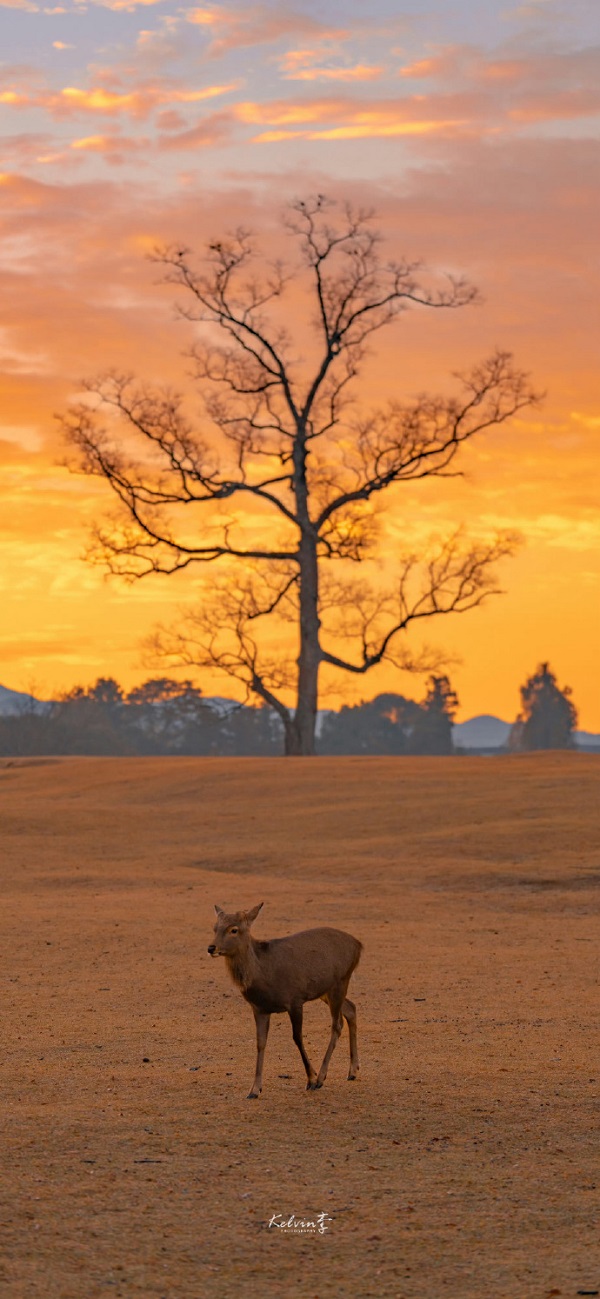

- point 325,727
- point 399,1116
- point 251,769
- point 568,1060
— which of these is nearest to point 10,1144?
point 399,1116

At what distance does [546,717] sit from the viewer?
134 m

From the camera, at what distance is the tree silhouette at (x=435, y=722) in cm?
11812

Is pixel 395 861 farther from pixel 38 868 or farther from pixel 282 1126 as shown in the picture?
pixel 282 1126

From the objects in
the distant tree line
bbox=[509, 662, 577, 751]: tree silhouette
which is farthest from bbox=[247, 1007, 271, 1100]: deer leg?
bbox=[509, 662, 577, 751]: tree silhouette

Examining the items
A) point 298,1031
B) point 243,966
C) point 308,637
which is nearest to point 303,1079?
point 298,1031

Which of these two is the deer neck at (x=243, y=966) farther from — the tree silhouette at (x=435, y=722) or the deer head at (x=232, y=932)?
the tree silhouette at (x=435, y=722)

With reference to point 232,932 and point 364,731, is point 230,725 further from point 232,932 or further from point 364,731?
point 232,932

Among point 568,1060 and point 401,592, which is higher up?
point 401,592

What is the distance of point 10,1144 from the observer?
7.90 m

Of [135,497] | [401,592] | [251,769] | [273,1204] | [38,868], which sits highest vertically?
[135,497]

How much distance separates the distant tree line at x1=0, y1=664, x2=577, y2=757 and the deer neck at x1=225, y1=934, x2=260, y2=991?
232 feet

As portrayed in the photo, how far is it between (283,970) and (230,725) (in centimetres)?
10449

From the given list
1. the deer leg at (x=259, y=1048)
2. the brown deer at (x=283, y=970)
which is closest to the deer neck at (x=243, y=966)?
the brown deer at (x=283, y=970)

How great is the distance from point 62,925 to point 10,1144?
916 cm
